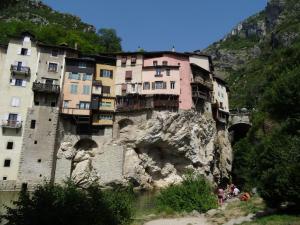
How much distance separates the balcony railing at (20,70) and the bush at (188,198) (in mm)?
36550

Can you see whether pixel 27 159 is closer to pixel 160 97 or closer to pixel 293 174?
pixel 160 97

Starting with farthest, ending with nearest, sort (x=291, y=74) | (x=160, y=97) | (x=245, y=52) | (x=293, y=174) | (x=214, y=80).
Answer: (x=245, y=52) < (x=214, y=80) < (x=160, y=97) < (x=291, y=74) < (x=293, y=174)

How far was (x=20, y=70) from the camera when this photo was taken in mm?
60781

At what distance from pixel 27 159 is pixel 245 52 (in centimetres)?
15253

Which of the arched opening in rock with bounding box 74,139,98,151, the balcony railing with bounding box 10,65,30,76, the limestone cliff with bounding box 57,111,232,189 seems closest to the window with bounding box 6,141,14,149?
the limestone cliff with bounding box 57,111,232,189

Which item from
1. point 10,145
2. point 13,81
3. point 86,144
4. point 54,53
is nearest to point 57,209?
point 10,145

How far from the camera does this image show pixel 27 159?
57500 mm

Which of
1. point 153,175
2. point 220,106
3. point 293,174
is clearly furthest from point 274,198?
point 220,106

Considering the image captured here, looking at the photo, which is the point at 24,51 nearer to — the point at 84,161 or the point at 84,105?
the point at 84,105

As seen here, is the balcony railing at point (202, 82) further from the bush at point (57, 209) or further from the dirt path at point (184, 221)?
the bush at point (57, 209)

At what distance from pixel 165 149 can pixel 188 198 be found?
30008 millimetres

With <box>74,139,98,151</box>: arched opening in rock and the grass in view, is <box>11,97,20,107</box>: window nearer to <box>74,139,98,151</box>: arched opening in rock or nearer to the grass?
<box>74,139,98,151</box>: arched opening in rock

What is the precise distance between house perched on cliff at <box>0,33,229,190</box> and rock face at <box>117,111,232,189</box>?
1.11m

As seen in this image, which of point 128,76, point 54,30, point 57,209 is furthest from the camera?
point 54,30
